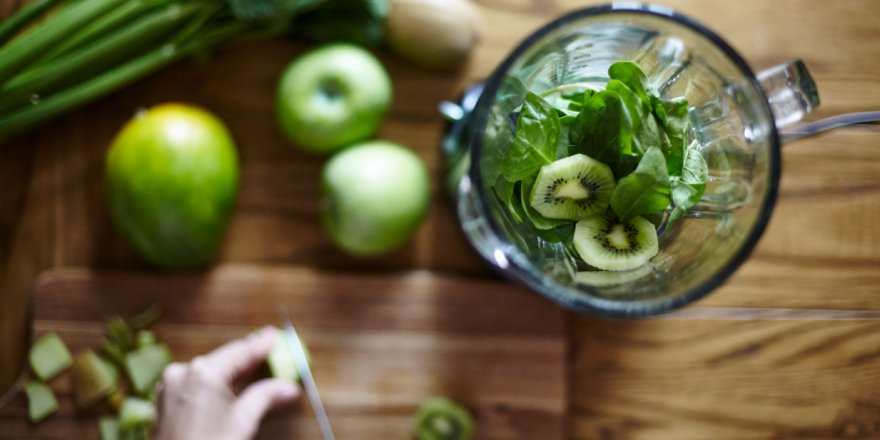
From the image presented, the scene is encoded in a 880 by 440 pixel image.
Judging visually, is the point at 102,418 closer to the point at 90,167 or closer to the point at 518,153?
the point at 90,167

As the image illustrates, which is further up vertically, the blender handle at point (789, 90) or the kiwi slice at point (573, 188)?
the blender handle at point (789, 90)

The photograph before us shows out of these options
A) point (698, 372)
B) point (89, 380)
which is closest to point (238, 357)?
point (89, 380)

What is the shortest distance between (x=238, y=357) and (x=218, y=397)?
45 mm

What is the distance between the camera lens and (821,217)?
2.56ft

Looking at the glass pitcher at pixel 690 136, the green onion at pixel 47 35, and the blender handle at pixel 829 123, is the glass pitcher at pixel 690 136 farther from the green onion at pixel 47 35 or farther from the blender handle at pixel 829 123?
the green onion at pixel 47 35

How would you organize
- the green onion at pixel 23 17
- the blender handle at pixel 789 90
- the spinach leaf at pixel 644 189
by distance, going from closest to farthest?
the spinach leaf at pixel 644 189
the blender handle at pixel 789 90
the green onion at pixel 23 17

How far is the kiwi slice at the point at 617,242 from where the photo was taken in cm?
46

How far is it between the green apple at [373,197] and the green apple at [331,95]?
30 millimetres

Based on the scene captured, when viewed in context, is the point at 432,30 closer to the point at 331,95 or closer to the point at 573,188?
the point at 331,95

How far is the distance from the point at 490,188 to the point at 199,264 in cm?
40

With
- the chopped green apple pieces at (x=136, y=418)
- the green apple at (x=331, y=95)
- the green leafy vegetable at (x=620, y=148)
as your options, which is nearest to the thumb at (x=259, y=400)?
the chopped green apple pieces at (x=136, y=418)

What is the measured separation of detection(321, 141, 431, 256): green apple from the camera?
28.0 inches

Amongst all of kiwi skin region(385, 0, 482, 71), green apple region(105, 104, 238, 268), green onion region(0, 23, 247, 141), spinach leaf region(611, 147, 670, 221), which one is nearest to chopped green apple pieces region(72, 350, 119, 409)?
green apple region(105, 104, 238, 268)

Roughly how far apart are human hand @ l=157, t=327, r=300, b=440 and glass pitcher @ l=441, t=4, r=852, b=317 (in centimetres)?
32
